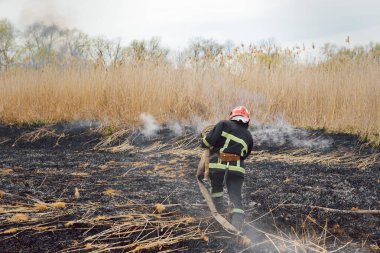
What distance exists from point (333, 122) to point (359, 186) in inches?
114

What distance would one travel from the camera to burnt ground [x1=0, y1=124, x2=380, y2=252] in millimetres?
2402

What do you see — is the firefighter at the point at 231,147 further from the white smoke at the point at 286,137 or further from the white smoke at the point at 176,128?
the white smoke at the point at 176,128

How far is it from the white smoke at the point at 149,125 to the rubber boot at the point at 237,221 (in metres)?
3.78

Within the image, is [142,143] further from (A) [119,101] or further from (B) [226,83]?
(B) [226,83]

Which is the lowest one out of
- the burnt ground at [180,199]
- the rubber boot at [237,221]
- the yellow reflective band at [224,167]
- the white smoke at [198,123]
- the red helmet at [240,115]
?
the burnt ground at [180,199]

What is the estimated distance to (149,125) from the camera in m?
6.62

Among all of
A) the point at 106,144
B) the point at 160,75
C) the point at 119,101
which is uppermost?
the point at 160,75

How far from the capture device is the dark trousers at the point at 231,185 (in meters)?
2.66


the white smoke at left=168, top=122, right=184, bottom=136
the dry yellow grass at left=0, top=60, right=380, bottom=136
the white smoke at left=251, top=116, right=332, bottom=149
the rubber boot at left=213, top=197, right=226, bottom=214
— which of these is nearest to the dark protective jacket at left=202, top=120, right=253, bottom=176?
the rubber boot at left=213, top=197, right=226, bottom=214

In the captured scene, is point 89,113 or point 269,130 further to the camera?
point 89,113

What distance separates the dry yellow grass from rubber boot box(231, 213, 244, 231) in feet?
13.1

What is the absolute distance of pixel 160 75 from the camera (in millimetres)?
7199

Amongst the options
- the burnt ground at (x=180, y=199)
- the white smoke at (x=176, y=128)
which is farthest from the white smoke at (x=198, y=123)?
the burnt ground at (x=180, y=199)

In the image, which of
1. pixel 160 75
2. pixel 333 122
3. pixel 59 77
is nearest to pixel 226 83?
pixel 160 75
